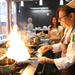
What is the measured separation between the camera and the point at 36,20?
11.0 metres

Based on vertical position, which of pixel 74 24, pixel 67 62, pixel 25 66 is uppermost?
pixel 74 24

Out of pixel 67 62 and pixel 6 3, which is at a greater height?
pixel 6 3

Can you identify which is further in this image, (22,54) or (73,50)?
(22,54)

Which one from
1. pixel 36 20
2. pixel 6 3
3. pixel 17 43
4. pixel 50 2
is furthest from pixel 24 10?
pixel 17 43

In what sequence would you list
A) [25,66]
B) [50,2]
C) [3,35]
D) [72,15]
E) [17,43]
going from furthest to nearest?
[50,2] < [3,35] < [17,43] < [25,66] < [72,15]

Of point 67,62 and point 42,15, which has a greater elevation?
point 42,15

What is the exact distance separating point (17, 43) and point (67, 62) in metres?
0.81

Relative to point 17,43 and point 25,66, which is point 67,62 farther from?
point 17,43

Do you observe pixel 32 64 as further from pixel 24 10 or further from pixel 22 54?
pixel 24 10

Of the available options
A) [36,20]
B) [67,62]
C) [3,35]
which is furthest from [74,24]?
[36,20]

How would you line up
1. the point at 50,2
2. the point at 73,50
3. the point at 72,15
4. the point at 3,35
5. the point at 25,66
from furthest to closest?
1. the point at 50,2
2. the point at 3,35
3. the point at 25,66
4. the point at 72,15
5. the point at 73,50

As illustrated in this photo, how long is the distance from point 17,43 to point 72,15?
0.84m

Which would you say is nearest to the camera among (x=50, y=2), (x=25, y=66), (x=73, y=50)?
(x=73, y=50)

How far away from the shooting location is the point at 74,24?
1.70 metres
